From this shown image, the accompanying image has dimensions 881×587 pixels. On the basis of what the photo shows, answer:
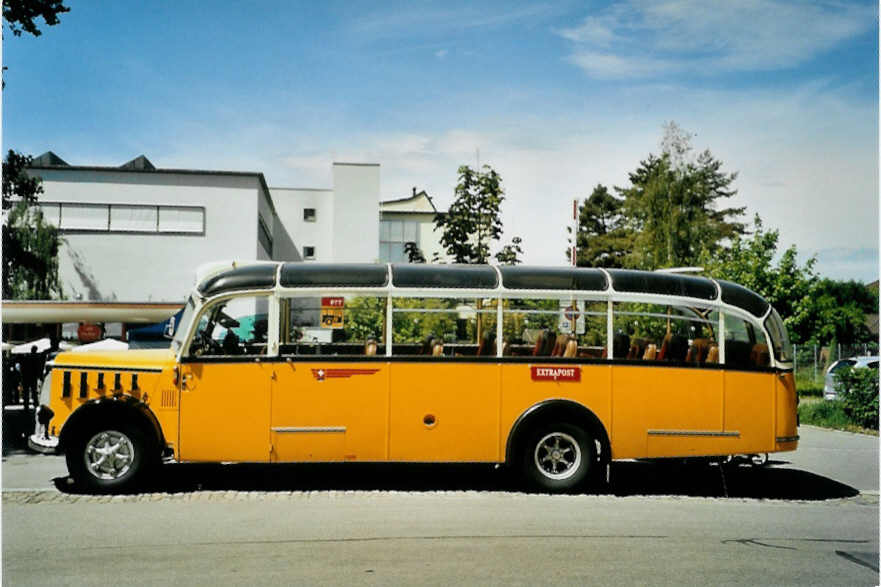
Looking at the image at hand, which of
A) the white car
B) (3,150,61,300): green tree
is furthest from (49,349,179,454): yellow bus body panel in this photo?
(3,150,61,300): green tree

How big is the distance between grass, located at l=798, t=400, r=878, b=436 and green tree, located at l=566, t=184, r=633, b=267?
174 feet

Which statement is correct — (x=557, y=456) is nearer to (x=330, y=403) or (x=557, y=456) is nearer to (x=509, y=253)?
(x=330, y=403)

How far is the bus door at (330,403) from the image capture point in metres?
10.5

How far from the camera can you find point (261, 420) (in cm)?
1044

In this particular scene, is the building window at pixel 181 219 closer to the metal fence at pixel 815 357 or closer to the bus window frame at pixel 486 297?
the metal fence at pixel 815 357

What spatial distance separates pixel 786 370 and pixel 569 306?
9.36ft

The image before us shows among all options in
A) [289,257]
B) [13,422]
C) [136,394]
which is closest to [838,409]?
Answer: [136,394]

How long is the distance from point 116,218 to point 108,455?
33861 millimetres

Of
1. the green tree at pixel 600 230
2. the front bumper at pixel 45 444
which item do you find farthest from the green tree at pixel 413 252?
the green tree at pixel 600 230

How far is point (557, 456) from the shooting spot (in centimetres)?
1080

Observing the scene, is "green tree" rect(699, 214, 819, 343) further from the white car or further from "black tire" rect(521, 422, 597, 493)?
"black tire" rect(521, 422, 597, 493)

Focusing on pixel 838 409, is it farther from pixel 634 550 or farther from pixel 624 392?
pixel 634 550

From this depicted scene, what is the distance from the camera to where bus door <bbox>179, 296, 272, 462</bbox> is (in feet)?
34.0

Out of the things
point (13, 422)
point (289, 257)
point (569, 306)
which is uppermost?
point (289, 257)
